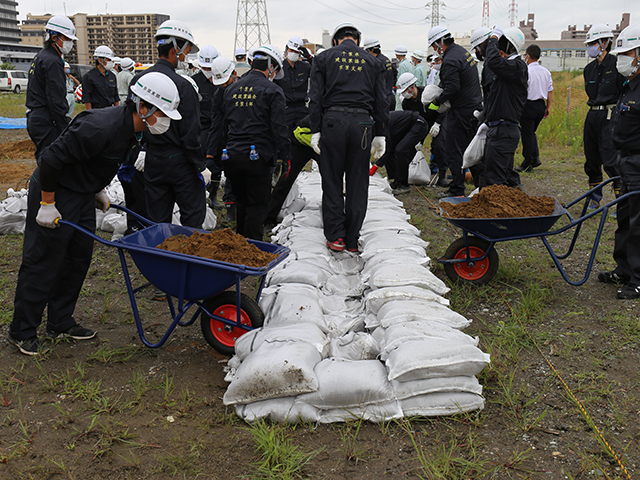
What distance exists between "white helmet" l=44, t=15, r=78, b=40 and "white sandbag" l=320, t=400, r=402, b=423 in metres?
4.37

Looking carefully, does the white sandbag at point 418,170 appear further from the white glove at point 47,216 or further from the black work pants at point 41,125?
the white glove at point 47,216

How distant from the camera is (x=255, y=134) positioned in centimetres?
454

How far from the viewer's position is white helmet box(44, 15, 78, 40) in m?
4.98

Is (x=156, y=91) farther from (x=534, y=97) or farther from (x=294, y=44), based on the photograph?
(x=534, y=97)

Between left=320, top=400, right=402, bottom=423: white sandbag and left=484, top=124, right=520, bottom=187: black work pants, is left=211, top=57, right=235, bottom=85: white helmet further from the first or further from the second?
left=320, top=400, right=402, bottom=423: white sandbag

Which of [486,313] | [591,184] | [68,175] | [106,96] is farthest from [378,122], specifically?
[106,96]

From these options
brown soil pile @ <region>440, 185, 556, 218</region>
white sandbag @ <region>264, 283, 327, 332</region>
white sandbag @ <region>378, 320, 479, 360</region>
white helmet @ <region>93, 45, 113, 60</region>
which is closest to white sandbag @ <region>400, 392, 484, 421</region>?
white sandbag @ <region>378, 320, 479, 360</region>

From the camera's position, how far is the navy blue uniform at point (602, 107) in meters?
5.77

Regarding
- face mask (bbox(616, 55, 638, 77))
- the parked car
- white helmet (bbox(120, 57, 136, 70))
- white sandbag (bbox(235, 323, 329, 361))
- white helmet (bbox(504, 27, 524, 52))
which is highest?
the parked car

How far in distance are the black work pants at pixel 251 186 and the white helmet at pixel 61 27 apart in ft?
6.70

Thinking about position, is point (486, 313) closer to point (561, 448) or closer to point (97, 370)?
point (561, 448)

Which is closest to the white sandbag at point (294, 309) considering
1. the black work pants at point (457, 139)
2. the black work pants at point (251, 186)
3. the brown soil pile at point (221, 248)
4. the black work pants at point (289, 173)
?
the brown soil pile at point (221, 248)

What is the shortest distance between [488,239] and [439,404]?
1.63 metres

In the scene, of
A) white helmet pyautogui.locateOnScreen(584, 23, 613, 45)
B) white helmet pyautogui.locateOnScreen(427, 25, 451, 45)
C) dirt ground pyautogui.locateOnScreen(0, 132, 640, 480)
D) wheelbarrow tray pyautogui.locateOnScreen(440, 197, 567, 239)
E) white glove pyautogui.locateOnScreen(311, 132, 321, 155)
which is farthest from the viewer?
white helmet pyautogui.locateOnScreen(427, 25, 451, 45)
